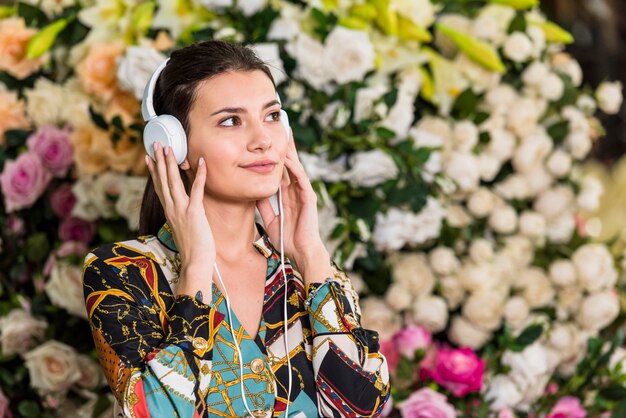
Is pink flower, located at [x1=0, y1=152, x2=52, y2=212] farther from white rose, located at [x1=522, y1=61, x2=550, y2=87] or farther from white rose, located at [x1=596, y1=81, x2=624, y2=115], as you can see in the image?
white rose, located at [x1=596, y1=81, x2=624, y2=115]

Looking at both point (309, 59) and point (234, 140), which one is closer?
point (234, 140)

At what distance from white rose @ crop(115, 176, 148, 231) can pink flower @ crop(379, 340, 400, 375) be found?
531 mm

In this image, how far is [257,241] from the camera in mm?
1536

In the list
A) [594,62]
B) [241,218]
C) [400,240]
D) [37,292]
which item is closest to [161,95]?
[241,218]

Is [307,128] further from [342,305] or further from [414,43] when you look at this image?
[342,305]

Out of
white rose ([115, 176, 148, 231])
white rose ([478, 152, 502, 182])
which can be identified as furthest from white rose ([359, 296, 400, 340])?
white rose ([115, 176, 148, 231])

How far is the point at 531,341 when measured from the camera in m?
2.03

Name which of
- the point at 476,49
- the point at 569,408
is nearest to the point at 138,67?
the point at 476,49

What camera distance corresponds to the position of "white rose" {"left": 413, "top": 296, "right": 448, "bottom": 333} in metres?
2.03

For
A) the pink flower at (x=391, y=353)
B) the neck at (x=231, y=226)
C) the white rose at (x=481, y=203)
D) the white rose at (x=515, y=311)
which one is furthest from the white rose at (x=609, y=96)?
the neck at (x=231, y=226)

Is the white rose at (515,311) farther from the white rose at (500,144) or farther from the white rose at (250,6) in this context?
the white rose at (250,6)

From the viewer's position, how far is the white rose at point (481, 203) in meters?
2.12

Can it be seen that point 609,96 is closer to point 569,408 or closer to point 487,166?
point 487,166

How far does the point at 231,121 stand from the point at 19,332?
0.91 m
